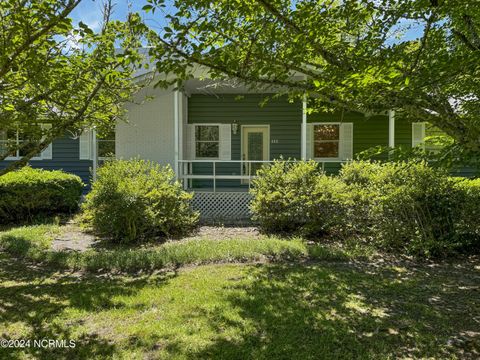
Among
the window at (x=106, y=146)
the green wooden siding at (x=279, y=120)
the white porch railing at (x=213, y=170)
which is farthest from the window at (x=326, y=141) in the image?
the window at (x=106, y=146)

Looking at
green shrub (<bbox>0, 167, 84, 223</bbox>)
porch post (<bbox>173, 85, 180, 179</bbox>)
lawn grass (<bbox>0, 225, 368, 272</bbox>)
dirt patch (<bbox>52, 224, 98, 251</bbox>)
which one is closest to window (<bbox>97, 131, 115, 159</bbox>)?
green shrub (<bbox>0, 167, 84, 223</bbox>)

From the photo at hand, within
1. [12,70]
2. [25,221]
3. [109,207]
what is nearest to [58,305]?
[12,70]

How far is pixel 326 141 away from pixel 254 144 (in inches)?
99.2

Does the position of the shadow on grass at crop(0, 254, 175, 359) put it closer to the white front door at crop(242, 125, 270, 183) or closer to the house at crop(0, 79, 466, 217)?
the house at crop(0, 79, 466, 217)

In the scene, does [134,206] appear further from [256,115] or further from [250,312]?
[256,115]

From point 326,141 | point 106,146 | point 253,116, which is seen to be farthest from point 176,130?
point 106,146

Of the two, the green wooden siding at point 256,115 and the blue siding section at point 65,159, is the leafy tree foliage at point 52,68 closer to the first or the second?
the green wooden siding at point 256,115

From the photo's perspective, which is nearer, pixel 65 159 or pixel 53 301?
pixel 53 301

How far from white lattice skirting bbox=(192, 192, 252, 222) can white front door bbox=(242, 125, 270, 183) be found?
2532 mm

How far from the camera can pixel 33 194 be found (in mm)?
9336

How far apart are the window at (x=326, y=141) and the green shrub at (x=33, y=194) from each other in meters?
7.92

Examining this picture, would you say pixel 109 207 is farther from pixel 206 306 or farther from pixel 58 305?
pixel 206 306

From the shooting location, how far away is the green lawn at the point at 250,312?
3.14 metres

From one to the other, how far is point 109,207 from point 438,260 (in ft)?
20.4
